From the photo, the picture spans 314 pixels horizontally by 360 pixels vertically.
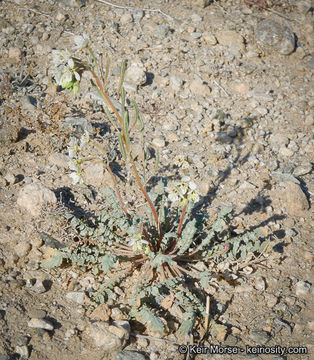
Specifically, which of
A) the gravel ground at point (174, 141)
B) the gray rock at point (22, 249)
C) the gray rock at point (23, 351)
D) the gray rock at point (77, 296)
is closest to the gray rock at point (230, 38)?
the gravel ground at point (174, 141)

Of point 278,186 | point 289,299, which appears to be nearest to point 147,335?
point 289,299

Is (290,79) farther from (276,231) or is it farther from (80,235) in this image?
(80,235)

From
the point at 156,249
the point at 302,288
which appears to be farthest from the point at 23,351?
the point at 302,288

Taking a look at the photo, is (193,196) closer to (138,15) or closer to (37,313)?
(37,313)

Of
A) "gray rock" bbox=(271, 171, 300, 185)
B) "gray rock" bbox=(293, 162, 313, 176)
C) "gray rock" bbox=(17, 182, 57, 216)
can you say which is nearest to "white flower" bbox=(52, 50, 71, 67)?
"gray rock" bbox=(17, 182, 57, 216)

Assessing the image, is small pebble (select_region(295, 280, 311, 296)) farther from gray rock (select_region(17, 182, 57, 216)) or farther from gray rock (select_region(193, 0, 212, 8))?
gray rock (select_region(193, 0, 212, 8))
